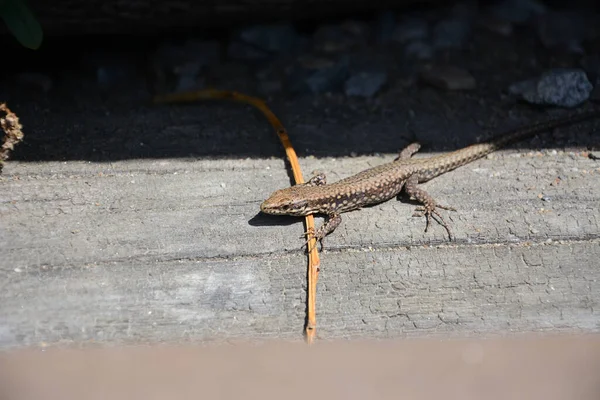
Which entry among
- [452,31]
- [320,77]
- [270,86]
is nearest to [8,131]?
[270,86]

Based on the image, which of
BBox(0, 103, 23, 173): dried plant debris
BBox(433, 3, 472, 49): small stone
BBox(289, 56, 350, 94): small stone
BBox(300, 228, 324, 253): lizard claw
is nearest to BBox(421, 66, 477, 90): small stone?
BBox(433, 3, 472, 49): small stone

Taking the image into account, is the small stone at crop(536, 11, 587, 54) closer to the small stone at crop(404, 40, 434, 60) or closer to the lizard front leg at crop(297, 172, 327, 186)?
the small stone at crop(404, 40, 434, 60)

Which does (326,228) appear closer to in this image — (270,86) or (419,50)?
(270,86)

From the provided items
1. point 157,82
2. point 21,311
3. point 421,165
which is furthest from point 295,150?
point 21,311

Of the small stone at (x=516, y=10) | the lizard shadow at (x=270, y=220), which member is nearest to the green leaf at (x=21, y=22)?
the lizard shadow at (x=270, y=220)

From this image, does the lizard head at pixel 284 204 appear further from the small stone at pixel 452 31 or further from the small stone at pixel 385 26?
the small stone at pixel 452 31

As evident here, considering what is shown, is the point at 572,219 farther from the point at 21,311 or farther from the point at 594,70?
the point at 21,311
